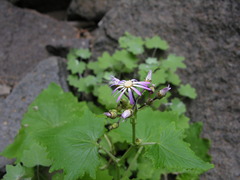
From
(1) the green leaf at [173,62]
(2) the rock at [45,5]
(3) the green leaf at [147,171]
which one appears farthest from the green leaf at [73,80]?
(2) the rock at [45,5]

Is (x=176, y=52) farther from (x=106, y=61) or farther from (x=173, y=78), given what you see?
(x=106, y=61)

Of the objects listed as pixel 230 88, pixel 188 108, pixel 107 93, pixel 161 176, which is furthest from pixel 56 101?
pixel 230 88

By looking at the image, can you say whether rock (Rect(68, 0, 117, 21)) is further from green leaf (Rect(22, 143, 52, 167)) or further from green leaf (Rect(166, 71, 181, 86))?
green leaf (Rect(22, 143, 52, 167))

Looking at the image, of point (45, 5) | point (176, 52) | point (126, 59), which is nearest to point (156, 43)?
point (176, 52)

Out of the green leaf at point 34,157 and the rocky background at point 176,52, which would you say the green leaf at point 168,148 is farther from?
the rocky background at point 176,52

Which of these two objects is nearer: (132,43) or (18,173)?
(18,173)
